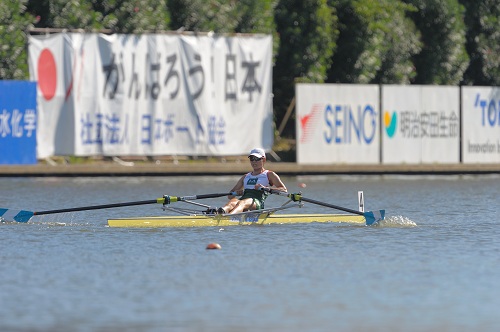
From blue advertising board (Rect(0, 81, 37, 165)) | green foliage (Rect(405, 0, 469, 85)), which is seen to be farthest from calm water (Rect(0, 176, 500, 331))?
green foliage (Rect(405, 0, 469, 85))

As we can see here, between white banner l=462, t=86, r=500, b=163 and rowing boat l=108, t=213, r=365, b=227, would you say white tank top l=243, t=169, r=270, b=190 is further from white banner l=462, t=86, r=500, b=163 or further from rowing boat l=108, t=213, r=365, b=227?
white banner l=462, t=86, r=500, b=163

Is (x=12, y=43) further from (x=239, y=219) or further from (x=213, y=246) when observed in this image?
(x=213, y=246)

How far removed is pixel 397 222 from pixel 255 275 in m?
7.25

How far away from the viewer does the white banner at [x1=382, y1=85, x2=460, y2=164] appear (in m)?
40.6

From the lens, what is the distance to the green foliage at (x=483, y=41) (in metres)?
48.2

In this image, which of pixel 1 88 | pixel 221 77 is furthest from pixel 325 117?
pixel 1 88

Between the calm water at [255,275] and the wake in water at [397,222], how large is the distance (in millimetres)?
46

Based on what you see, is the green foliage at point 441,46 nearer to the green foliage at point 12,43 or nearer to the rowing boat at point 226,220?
the green foliage at point 12,43

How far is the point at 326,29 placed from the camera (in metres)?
43.2

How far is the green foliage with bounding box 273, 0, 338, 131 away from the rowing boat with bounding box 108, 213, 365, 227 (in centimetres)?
2164

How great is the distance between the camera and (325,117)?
39.6 m

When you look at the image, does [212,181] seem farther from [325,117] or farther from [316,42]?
[316,42]

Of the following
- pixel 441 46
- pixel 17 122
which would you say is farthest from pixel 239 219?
pixel 441 46

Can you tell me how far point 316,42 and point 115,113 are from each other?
873cm
